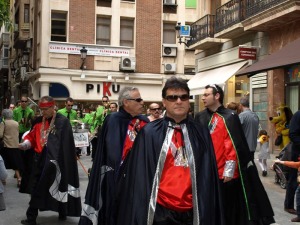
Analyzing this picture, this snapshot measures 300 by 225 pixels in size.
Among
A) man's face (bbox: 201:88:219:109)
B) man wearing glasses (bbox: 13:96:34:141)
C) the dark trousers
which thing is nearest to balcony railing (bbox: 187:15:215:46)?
man wearing glasses (bbox: 13:96:34:141)

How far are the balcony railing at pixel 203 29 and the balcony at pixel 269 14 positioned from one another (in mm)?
3703

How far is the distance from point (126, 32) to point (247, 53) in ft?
46.9

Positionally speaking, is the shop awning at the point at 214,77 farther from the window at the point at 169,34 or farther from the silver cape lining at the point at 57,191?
the silver cape lining at the point at 57,191

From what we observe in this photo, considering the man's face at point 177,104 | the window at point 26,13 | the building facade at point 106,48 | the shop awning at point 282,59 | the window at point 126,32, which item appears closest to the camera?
the man's face at point 177,104

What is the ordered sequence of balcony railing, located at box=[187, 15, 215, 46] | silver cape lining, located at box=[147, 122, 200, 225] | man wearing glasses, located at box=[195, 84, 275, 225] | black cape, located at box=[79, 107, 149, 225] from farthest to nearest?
balcony railing, located at box=[187, 15, 215, 46] → man wearing glasses, located at box=[195, 84, 275, 225] → black cape, located at box=[79, 107, 149, 225] → silver cape lining, located at box=[147, 122, 200, 225]

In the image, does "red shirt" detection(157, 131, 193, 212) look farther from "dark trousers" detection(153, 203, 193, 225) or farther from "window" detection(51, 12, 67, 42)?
"window" detection(51, 12, 67, 42)

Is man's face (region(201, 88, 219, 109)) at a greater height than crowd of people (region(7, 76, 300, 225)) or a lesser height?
greater

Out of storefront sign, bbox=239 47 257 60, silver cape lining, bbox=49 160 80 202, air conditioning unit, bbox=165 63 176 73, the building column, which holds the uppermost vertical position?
air conditioning unit, bbox=165 63 176 73

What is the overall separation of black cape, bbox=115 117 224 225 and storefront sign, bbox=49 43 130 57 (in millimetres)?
26398

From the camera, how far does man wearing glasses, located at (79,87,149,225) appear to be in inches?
216

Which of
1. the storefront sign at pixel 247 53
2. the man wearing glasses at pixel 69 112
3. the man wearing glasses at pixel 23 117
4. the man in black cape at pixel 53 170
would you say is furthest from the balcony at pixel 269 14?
the man in black cape at pixel 53 170

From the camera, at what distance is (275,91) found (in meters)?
17.2

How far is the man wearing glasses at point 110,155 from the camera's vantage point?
18.0 ft

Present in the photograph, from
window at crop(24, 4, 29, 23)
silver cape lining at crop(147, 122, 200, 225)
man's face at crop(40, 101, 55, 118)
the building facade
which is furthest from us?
window at crop(24, 4, 29, 23)
